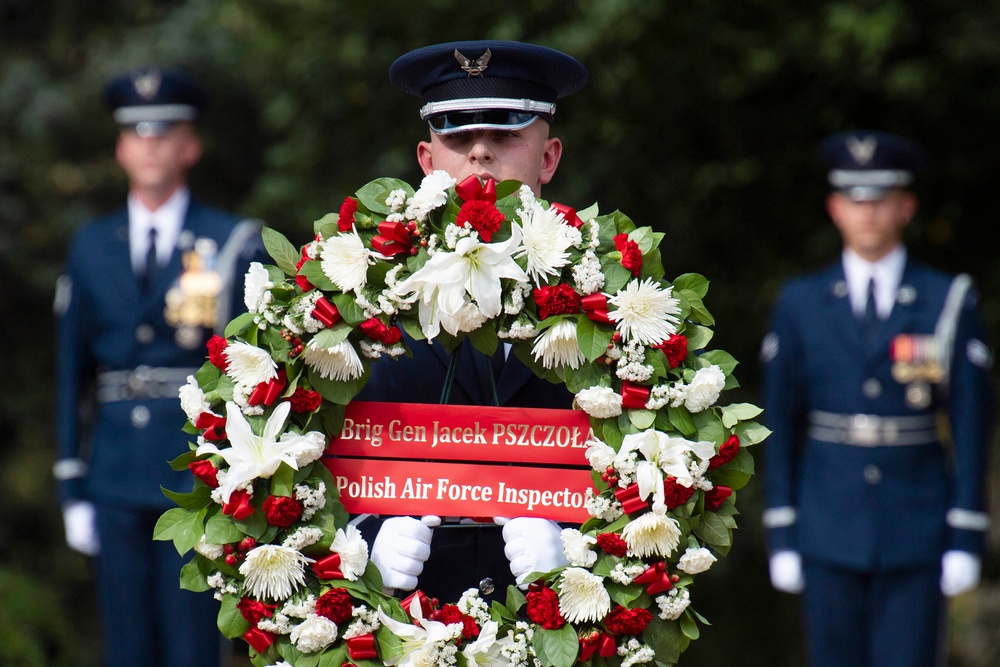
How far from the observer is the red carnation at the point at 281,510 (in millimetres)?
2766

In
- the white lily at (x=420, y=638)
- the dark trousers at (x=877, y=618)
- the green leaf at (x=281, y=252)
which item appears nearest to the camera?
the white lily at (x=420, y=638)

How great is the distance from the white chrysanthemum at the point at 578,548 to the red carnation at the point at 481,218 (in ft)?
1.86

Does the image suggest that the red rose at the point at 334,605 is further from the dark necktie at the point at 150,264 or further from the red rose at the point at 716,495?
the dark necktie at the point at 150,264

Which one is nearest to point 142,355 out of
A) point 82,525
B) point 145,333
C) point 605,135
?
point 145,333

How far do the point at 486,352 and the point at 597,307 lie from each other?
0.22 metres

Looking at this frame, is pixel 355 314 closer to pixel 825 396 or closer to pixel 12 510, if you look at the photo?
pixel 825 396

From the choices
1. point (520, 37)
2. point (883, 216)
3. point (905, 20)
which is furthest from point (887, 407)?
point (520, 37)

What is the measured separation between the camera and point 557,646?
2.73 meters

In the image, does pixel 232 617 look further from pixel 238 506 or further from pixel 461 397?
pixel 461 397

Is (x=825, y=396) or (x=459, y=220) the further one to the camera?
(x=825, y=396)

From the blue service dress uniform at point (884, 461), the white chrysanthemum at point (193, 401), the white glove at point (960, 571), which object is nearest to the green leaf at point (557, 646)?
the white chrysanthemum at point (193, 401)

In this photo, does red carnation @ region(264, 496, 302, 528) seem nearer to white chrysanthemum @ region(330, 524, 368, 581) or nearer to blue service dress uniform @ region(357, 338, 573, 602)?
white chrysanthemum @ region(330, 524, 368, 581)

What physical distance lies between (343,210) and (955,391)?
3.06 m

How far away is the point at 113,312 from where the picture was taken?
5434 mm
